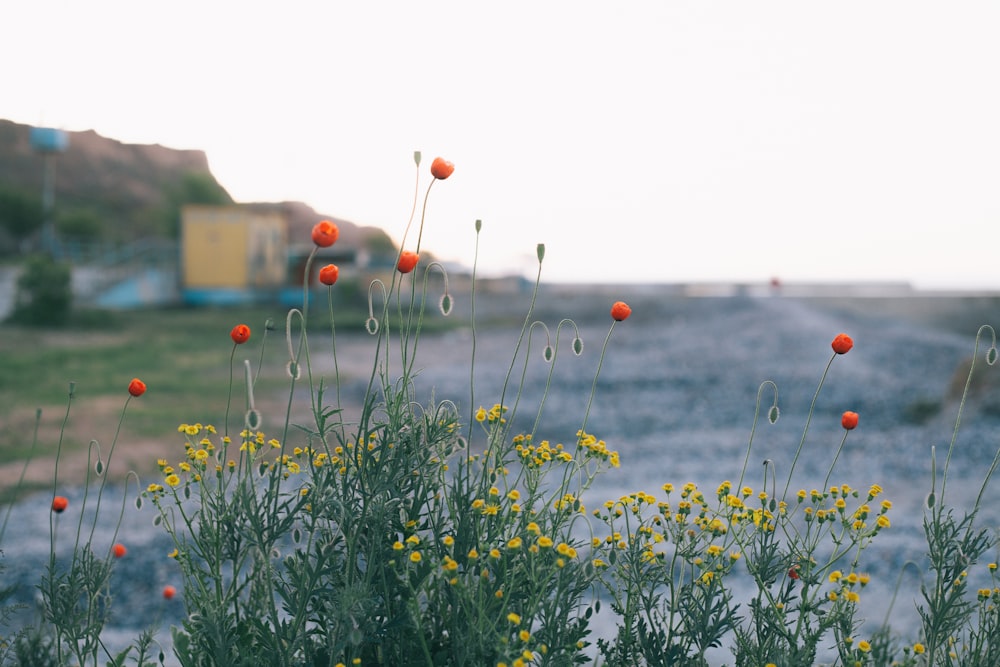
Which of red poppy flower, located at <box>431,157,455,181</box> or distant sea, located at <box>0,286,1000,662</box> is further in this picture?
distant sea, located at <box>0,286,1000,662</box>

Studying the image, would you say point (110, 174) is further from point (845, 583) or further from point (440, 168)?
point (845, 583)

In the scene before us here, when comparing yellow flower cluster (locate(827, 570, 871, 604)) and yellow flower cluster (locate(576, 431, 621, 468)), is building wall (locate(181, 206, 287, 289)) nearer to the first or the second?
yellow flower cluster (locate(576, 431, 621, 468))

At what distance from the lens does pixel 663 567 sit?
2324mm

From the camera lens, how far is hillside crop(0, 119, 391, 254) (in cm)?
5867

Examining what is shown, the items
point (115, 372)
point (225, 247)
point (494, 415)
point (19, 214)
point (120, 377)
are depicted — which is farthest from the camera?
point (19, 214)

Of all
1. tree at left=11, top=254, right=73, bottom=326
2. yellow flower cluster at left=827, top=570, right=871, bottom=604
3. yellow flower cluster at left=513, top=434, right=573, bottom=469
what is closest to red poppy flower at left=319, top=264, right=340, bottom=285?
yellow flower cluster at left=513, top=434, right=573, bottom=469

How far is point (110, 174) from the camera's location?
8825 centimetres

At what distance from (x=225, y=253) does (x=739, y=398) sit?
69.5 ft

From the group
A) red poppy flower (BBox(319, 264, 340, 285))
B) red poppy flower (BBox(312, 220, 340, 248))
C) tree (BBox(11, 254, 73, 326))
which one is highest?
red poppy flower (BBox(312, 220, 340, 248))

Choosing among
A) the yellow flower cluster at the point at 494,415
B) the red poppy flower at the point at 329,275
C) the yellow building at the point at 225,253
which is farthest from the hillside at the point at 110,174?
the red poppy flower at the point at 329,275

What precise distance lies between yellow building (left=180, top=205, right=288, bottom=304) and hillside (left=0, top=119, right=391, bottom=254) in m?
18.8

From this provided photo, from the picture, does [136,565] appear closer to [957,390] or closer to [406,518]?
[406,518]

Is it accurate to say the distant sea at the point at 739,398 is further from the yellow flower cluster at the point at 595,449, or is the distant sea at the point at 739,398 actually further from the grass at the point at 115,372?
the grass at the point at 115,372

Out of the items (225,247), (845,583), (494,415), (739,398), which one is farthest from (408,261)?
(225,247)
